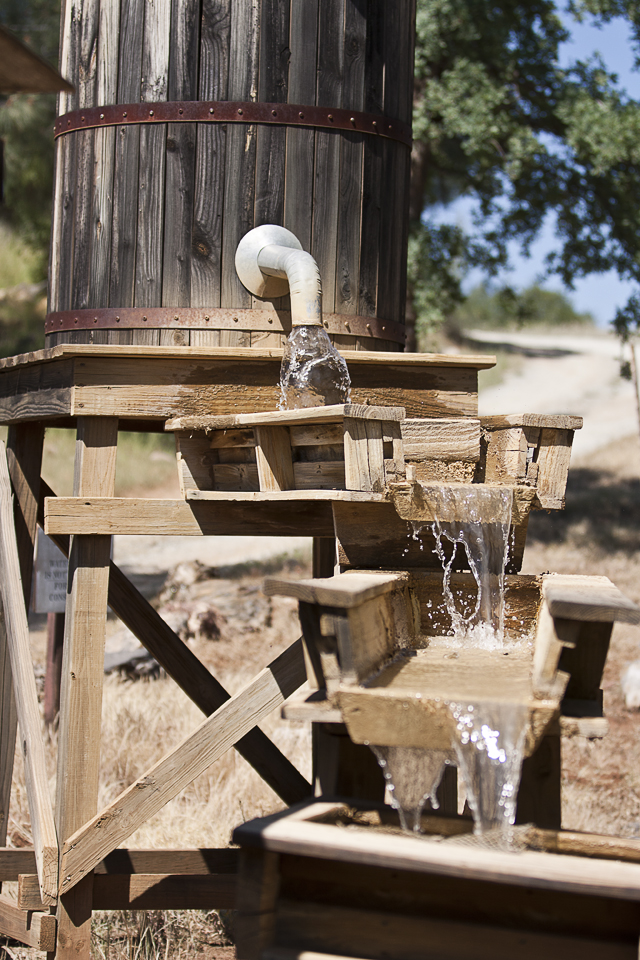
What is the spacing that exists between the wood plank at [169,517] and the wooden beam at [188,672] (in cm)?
55

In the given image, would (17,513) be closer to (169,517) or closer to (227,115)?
(169,517)

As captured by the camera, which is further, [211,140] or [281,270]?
[211,140]

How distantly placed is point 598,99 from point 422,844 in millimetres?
11265

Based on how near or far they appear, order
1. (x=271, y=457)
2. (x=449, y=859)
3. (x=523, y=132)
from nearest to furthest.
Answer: (x=449, y=859), (x=271, y=457), (x=523, y=132)

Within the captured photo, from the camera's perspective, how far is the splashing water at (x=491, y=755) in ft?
7.07

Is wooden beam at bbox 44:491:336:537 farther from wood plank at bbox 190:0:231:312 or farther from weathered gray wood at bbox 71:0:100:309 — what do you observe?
weathered gray wood at bbox 71:0:100:309

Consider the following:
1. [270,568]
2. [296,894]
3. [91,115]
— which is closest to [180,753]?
[296,894]

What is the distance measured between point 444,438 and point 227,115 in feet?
5.00

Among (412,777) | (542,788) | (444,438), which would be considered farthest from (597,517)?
(412,777)

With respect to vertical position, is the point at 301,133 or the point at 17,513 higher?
the point at 301,133

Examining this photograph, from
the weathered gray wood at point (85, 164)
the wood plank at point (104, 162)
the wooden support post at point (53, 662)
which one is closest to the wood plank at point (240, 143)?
the wood plank at point (104, 162)

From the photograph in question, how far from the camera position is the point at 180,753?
3.63 metres

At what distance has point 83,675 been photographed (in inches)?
144

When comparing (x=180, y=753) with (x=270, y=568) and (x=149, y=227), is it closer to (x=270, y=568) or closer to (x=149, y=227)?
(x=149, y=227)
